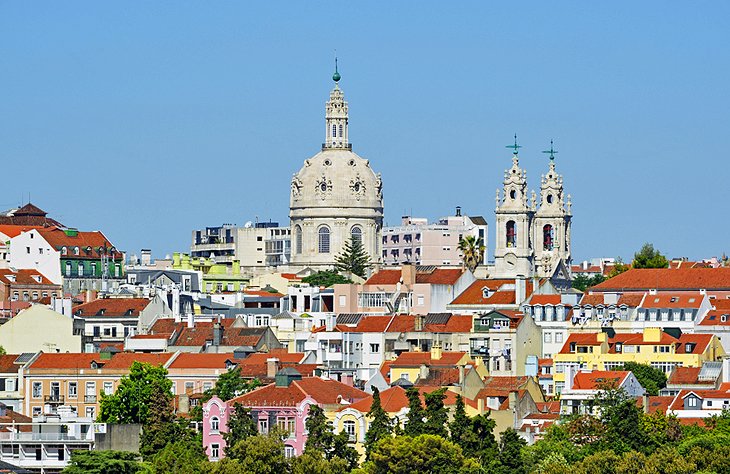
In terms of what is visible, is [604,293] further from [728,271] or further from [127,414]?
[127,414]

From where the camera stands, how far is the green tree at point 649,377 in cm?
13112

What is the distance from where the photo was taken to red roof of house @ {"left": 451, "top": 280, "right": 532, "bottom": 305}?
6225 inches

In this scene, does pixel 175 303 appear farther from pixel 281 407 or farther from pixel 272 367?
pixel 281 407

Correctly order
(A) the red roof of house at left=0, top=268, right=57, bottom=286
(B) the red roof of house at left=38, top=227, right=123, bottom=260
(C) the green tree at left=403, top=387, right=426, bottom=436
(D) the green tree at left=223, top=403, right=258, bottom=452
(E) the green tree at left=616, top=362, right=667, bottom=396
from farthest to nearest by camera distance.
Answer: (B) the red roof of house at left=38, top=227, right=123, bottom=260
(A) the red roof of house at left=0, top=268, right=57, bottom=286
(E) the green tree at left=616, top=362, right=667, bottom=396
(D) the green tree at left=223, top=403, right=258, bottom=452
(C) the green tree at left=403, top=387, right=426, bottom=436

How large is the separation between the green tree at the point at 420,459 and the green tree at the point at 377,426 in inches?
139

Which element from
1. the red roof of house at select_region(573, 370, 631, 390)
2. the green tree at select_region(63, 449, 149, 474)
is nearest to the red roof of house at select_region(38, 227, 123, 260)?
the red roof of house at select_region(573, 370, 631, 390)

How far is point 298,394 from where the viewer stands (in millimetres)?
122812

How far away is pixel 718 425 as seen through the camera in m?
119

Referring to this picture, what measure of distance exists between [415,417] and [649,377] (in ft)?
69.3

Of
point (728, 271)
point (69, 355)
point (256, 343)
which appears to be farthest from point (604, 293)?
point (69, 355)

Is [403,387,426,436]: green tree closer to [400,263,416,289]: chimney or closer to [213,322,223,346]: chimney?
[213,322,223,346]: chimney

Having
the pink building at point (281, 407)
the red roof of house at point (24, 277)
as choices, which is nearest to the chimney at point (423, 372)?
the pink building at point (281, 407)

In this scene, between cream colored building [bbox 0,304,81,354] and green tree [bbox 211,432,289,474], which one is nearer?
green tree [bbox 211,432,289,474]

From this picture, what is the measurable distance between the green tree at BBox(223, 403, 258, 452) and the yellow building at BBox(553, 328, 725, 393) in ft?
67.2
